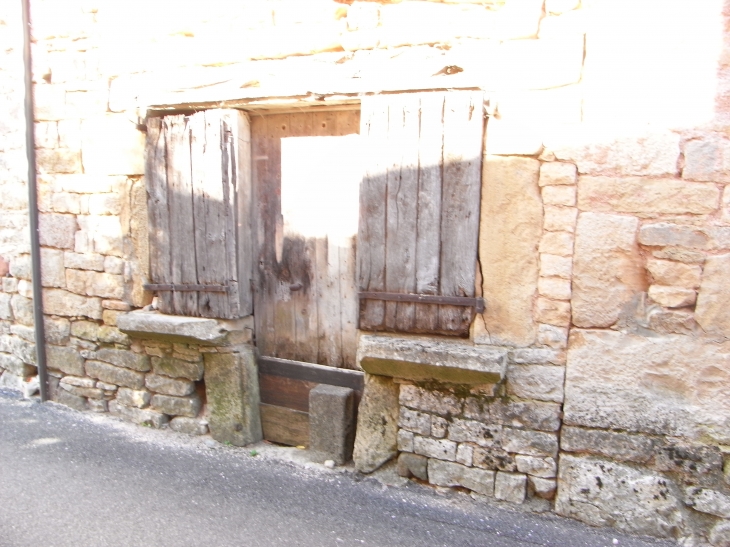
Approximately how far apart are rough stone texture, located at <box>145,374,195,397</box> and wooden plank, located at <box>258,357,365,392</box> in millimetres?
499

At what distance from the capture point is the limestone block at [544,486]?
9.06ft

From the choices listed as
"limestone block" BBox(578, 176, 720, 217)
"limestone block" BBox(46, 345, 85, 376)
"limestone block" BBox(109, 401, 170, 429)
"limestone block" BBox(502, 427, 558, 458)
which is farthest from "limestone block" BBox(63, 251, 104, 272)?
"limestone block" BBox(578, 176, 720, 217)

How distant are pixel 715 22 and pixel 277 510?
305 cm

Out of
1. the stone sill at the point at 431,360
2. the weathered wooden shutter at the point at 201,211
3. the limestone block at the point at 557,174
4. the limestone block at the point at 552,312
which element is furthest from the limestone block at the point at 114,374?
the limestone block at the point at 557,174

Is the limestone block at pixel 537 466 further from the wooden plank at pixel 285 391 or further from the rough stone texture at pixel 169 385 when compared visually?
the rough stone texture at pixel 169 385

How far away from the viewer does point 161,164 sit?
3.42 m

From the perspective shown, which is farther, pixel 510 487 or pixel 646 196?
pixel 510 487

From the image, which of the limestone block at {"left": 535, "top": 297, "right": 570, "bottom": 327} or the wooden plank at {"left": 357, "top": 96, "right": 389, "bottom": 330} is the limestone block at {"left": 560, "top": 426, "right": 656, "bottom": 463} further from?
the wooden plank at {"left": 357, "top": 96, "right": 389, "bottom": 330}

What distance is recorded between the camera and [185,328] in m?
3.39

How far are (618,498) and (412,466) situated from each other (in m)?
1.04

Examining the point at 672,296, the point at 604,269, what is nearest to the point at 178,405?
the point at 604,269

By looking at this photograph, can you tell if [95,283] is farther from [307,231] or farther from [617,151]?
[617,151]

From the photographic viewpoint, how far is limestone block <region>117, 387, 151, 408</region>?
Result: 3.80m

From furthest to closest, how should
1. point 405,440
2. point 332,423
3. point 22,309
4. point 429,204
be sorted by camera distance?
point 22,309 < point 332,423 < point 405,440 < point 429,204
